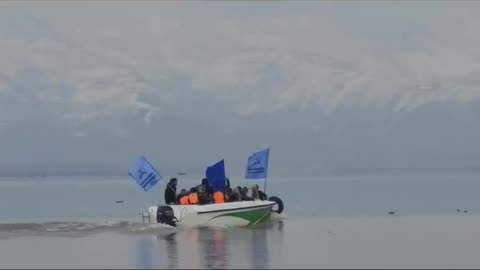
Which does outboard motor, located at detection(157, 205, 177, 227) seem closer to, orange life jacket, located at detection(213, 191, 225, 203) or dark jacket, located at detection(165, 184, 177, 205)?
dark jacket, located at detection(165, 184, 177, 205)

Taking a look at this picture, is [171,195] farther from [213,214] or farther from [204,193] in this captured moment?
[213,214]

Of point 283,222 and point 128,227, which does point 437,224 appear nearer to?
point 283,222

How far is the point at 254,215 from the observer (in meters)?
41.2

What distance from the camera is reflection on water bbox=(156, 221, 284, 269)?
28.5 meters

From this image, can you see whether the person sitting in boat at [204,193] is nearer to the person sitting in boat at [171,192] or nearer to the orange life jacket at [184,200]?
the orange life jacket at [184,200]

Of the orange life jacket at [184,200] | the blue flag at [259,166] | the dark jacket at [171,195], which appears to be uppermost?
the blue flag at [259,166]

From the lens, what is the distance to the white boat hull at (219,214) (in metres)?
39.8

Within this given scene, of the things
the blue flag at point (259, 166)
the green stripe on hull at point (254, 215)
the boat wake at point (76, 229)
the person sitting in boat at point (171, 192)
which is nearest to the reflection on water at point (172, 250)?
the boat wake at point (76, 229)

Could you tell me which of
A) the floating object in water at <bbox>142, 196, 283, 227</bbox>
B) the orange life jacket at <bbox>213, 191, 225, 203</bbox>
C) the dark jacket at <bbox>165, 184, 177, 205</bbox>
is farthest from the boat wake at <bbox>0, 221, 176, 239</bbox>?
the orange life jacket at <bbox>213, 191, 225, 203</bbox>

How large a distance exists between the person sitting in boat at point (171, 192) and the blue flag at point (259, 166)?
402 cm

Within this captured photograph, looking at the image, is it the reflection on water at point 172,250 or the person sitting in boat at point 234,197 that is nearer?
the reflection on water at point 172,250

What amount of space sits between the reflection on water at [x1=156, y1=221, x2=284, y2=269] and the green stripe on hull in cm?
35

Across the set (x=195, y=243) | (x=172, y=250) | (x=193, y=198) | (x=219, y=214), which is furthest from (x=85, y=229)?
(x=172, y=250)

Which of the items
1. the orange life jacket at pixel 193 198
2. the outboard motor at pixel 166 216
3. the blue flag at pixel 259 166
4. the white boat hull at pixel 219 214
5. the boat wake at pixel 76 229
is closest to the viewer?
the white boat hull at pixel 219 214
